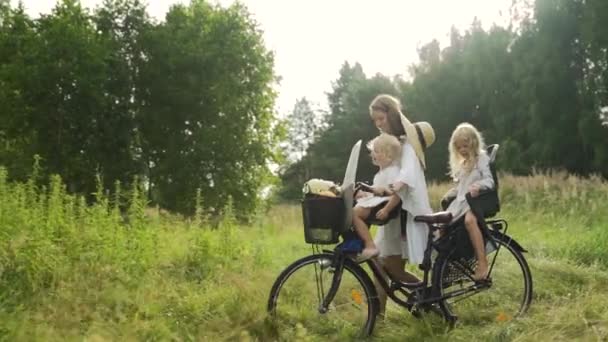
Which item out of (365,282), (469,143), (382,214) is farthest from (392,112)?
(365,282)

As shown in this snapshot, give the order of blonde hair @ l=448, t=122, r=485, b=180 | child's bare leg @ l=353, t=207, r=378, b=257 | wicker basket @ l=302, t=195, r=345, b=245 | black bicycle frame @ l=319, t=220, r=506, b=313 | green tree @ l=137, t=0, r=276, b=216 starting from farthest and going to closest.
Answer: green tree @ l=137, t=0, r=276, b=216 < blonde hair @ l=448, t=122, r=485, b=180 < black bicycle frame @ l=319, t=220, r=506, b=313 < child's bare leg @ l=353, t=207, r=378, b=257 < wicker basket @ l=302, t=195, r=345, b=245

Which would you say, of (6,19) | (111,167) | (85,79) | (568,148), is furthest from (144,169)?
(568,148)

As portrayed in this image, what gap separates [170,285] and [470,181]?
125 inches

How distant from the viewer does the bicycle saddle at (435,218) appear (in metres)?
5.34

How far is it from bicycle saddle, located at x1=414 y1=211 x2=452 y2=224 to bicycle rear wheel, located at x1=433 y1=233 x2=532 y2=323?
1.04ft

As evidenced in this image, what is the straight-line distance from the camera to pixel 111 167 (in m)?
26.0

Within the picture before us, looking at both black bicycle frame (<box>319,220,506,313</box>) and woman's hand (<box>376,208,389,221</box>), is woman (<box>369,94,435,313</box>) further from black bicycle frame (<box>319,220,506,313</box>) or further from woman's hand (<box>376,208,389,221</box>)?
woman's hand (<box>376,208,389,221</box>)

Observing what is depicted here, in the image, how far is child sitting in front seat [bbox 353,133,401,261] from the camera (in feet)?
17.1

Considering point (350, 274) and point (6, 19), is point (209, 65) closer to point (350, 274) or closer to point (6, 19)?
point (6, 19)

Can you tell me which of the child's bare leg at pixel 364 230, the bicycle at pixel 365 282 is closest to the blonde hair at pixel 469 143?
the bicycle at pixel 365 282

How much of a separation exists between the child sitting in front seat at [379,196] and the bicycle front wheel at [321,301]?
0.23m

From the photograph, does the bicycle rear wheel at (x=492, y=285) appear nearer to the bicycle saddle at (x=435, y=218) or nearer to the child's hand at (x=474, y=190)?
the bicycle saddle at (x=435, y=218)

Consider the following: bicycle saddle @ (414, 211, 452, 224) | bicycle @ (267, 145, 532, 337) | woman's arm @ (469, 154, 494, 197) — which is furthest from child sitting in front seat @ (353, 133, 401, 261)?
woman's arm @ (469, 154, 494, 197)

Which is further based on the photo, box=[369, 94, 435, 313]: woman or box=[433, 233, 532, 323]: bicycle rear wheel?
box=[433, 233, 532, 323]: bicycle rear wheel
